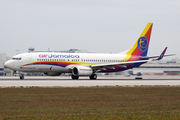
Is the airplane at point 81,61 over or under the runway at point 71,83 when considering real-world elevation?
over

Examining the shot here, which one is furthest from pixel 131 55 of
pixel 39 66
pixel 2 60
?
pixel 2 60

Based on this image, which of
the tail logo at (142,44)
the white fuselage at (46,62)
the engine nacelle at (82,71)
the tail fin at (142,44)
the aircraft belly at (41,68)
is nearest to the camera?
the white fuselage at (46,62)

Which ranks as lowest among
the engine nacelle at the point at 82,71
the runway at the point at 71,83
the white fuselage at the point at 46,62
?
the runway at the point at 71,83

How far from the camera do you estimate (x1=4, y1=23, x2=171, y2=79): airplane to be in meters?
52.7

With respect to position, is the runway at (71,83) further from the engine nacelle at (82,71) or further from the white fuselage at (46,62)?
the engine nacelle at (82,71)

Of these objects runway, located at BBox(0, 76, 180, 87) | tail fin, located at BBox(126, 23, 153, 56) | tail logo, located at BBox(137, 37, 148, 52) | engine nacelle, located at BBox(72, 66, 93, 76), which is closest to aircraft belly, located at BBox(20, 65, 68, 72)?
engine nacelle, located at BBox(72, 66, 93, 76)

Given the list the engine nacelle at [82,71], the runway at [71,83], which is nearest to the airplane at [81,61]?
the engine nacelle at [82,71]

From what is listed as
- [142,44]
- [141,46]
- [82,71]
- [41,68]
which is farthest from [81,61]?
[142,44]

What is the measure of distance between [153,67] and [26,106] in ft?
433

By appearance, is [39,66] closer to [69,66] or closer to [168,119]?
[69,66]

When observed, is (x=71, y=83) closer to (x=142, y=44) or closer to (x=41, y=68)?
(x=41, y=68)

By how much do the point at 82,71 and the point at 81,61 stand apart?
3.24 metres

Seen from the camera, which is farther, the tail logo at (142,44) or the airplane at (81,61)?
the tail logo at (142,44)

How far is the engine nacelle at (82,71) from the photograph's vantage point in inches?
2130
